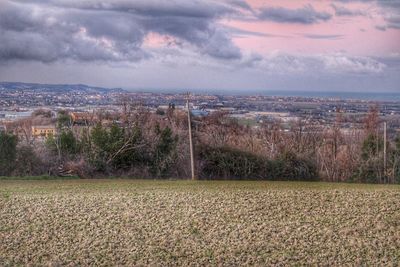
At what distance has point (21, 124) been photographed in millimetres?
24703

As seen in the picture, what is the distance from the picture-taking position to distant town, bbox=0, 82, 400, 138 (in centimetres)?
2636

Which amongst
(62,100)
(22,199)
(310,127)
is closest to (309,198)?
(22,199)

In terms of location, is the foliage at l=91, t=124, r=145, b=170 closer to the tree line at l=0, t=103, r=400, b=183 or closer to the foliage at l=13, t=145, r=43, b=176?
the tree line at l=0, t=103, r=400, b=183

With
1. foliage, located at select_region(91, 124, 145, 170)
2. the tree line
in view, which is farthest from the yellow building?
foliage, located at select_region(91, 124, 145, 170)

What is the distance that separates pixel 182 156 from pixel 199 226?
1087cm

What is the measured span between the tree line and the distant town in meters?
2.67

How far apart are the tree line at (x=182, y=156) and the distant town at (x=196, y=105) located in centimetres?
267

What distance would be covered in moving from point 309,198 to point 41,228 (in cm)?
554

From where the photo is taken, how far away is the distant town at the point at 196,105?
1038 inches

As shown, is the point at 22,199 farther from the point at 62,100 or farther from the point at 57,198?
the point at 62,100

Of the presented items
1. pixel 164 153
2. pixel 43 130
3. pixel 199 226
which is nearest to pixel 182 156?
pixel 164 153

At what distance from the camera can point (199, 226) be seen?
9.54 metres

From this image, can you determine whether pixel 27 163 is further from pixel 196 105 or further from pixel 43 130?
pixel 196 105

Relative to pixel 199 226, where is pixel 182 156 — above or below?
below
